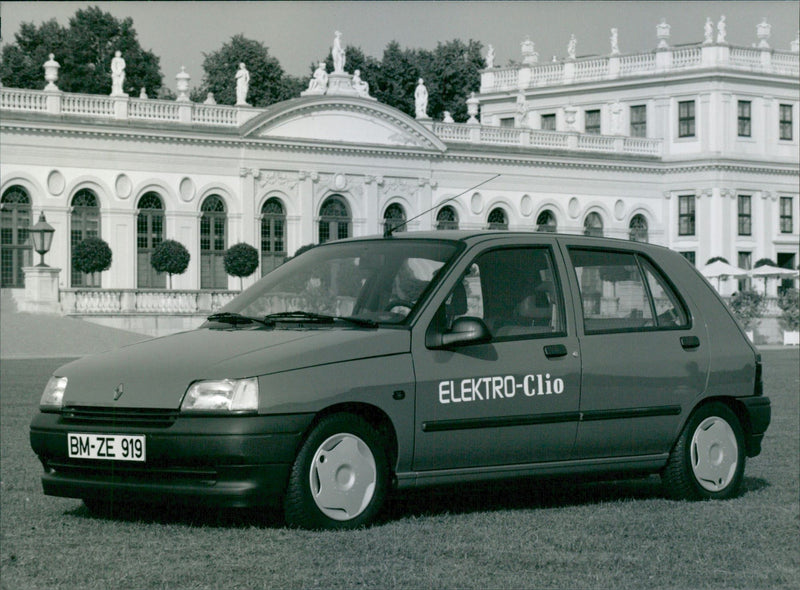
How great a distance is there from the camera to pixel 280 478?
759 centimetres

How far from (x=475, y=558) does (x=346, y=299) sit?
204cm

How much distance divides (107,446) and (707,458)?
3.91 meters

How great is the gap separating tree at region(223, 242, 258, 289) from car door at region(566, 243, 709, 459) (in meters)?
49.2

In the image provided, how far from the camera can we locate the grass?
6.70m

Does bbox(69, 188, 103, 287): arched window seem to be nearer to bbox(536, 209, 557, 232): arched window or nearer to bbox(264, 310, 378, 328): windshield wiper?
bbox(536, 209, 557, 232): arched window

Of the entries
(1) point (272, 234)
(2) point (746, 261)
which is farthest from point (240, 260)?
(2) point (746, 261)

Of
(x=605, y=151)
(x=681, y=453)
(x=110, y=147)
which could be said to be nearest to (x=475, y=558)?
(x=681, y=453)

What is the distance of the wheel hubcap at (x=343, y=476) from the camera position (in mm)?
7727

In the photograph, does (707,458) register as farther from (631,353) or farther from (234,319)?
(234,319)

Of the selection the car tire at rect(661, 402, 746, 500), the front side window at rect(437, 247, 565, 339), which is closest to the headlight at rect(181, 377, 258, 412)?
the front side window at rect(437, 247, 565, 339)

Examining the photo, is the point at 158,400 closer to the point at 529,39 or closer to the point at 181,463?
the point at 181,463

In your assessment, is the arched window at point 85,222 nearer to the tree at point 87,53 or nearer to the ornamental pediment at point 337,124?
the ornamental pediment at point 337,124

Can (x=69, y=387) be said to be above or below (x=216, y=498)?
above

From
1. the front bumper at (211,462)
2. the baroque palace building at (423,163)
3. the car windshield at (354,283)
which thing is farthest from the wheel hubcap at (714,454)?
the baroque palace building at (423,163)
